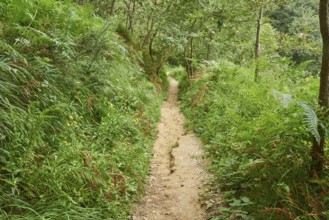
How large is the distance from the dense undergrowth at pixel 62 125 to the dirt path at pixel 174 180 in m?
0.29

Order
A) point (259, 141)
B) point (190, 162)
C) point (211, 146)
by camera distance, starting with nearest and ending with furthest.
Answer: point (259, 141)
point (190, 162)
point (211, 146)

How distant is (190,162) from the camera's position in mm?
6180

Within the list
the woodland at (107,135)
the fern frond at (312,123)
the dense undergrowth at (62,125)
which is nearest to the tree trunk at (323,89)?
the woodland at (107,135)

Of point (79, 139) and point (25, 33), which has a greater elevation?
point (25, 33)

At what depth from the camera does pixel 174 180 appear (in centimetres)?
549

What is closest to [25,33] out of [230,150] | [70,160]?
[70,160]

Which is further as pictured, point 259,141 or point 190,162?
point 190,162

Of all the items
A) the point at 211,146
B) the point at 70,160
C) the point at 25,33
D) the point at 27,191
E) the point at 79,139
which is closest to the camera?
the point at 27,191

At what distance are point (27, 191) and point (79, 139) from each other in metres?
1.62

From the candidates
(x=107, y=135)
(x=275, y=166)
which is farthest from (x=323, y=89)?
(x=107, y=135)

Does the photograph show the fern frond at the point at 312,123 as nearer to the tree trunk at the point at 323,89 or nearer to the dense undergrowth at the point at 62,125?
the tree trunk at the point at 323,89

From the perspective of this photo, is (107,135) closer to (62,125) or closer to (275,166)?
(62,125)

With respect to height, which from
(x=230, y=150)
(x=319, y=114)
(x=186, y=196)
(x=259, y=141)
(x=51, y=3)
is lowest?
(x=186, y=196)

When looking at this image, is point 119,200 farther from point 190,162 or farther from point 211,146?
point 211,146
